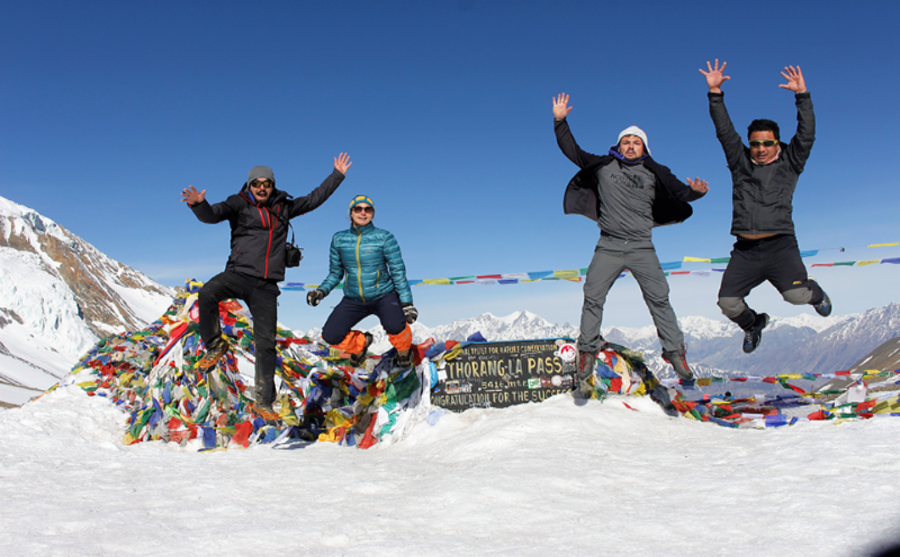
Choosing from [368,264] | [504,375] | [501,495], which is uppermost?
[368,264]

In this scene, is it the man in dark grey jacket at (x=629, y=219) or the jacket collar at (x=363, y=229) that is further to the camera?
the jacket collar at (x=363, y=229)

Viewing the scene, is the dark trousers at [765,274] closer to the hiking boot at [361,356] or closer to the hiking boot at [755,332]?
the hiking boot at [755,332]

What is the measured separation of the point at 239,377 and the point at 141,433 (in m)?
1.38

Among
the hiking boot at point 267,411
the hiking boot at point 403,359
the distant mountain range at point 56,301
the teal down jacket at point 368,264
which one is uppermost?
the distant mountain range at point 56,301

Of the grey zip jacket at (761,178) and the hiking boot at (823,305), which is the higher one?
the grey zip jacket at (761,178)

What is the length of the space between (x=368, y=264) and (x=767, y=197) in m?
4.30

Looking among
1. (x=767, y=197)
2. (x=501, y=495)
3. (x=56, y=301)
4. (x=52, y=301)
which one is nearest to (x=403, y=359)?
(x=501, y=495)

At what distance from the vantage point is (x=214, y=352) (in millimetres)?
7148

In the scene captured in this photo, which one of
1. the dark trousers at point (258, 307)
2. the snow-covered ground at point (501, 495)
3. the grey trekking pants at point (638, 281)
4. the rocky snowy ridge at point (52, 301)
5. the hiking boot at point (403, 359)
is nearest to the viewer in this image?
the snow-covered ground at point (501, 495)

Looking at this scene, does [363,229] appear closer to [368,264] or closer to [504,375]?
[368,264]

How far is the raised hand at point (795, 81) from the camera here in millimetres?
5551

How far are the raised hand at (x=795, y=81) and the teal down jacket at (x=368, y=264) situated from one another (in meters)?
4.40

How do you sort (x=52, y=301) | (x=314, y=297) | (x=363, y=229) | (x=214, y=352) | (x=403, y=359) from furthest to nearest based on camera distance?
(x=52, y=301) < (x=214, y=352) < (x=403, y=359) < (x=363, y=229) < (x=314, y=297)

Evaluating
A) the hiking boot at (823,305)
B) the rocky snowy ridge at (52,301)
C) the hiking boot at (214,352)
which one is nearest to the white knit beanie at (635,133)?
the hiking boot at (823,305)
